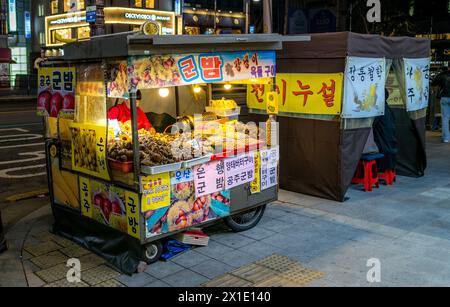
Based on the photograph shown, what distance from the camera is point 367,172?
30.4 feet

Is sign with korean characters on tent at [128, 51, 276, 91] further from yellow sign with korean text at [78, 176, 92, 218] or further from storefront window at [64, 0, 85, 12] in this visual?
storefront window at [64, 0, 85, 12]

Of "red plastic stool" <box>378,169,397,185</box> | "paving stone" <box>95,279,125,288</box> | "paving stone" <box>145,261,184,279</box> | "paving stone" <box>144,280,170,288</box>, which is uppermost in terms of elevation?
"red plastic stool" <box>378,169,397,185</box>

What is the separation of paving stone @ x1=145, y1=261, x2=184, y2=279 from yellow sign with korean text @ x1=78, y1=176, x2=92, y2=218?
1.24m

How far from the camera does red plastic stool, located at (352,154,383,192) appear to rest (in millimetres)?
9273

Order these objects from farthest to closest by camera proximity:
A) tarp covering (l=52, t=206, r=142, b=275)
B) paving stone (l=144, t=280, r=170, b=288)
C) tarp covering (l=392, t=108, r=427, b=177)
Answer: tarp covering (l=392, t=108, r=427, b=177) → tarp covering (l=52, t=206, r=142, b=275) → paving stone (l=144, t=280, r=170, b=288)

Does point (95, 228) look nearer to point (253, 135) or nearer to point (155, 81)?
point (155, 81)

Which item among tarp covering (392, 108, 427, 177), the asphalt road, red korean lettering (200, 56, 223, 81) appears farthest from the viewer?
tarp covering (392, 108, 427, 177)

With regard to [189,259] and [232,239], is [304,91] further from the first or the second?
[189,259]

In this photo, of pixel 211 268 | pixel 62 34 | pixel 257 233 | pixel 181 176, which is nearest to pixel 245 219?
pixel 257 233

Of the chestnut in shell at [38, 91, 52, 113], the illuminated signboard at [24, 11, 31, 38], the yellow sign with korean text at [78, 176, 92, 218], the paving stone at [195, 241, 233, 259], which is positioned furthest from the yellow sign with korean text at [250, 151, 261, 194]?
the illuminated signboard at [24, 11, 31, 38]

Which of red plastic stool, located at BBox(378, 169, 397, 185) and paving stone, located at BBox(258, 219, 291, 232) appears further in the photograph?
red plastic stool, located at BBox(378, 169, 397, 185)

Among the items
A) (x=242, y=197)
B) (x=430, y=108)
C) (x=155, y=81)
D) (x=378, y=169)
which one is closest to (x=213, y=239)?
(x=242, y=197)

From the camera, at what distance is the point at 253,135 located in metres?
7.52

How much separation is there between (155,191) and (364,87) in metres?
4.78
